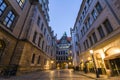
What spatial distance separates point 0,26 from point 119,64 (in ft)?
48.4

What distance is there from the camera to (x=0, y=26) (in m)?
11.0

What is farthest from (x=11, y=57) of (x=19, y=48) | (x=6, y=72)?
(x=6, y=72)

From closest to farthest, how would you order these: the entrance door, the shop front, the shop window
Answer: the shop front
the entrance door
the shop window

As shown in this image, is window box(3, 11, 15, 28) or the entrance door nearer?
the entrance door

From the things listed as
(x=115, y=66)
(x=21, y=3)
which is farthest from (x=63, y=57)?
(x=115, y=66)

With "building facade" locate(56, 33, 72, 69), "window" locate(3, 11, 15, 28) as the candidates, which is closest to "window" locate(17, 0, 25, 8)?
"window" locate(3, 11, 15, 28)

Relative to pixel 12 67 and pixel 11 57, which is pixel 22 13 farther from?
pixel 12 67

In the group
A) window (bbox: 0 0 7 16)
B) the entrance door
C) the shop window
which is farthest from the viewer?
the shop window

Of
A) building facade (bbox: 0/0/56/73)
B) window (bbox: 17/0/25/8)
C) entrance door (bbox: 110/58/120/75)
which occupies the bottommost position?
entrance door (bbox: 110/58/120/75)

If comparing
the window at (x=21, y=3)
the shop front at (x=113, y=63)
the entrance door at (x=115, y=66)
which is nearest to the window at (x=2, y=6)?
the window at (x=21, y=3)

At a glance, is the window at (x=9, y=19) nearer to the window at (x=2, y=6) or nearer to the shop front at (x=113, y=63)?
the window at (x=2, y=6)

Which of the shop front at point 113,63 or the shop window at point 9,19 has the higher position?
the shop window at point 9,19

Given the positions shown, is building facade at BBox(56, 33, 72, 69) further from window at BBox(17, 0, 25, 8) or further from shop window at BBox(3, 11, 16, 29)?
shop window at BBox(3, 11, 16, 29)

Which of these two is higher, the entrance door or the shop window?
the shop window
